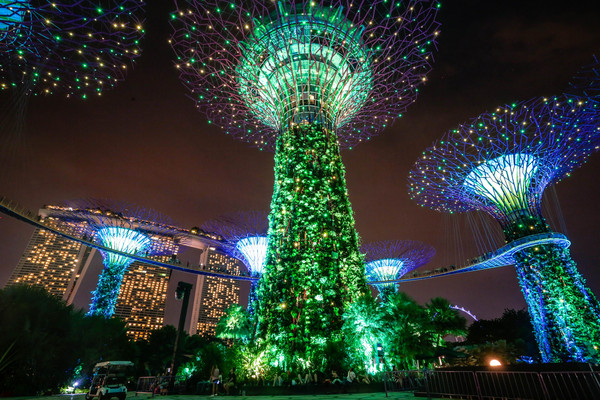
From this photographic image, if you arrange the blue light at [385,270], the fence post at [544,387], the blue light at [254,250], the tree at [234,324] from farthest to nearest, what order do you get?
the blue light at [385,270] → the blue light at [254,250] → the tree at [234,324] → the fence post at [544,387]

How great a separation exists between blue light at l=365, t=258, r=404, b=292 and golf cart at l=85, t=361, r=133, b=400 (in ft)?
90.1

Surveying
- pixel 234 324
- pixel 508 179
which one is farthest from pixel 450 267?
pixel 234 324

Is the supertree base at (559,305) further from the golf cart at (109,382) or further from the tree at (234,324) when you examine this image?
the golf cart at (109,382)

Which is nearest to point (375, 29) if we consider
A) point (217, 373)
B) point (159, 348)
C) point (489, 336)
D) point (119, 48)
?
point (119, 48)

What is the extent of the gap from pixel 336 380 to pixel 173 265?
27.8m

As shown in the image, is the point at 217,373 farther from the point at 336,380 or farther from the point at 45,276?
the point at 45,276

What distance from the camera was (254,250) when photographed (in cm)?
2783

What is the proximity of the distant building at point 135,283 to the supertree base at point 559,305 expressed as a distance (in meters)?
78.5

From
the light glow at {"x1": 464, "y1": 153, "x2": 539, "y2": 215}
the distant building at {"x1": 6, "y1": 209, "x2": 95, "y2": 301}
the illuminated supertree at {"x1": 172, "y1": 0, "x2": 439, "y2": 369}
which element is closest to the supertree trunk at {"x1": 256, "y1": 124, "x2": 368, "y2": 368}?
the illuminated supertree at {"x1": 172, "y1": 0, "x2": 439, "y2": 369}

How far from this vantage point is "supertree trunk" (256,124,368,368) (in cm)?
1173

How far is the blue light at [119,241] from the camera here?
101 feet

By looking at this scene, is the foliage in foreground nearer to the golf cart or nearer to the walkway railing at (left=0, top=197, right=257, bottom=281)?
the golf cart

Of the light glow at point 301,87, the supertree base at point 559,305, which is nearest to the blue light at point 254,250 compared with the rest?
the light glow at point 301,87

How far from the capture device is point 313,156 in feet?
49.7
